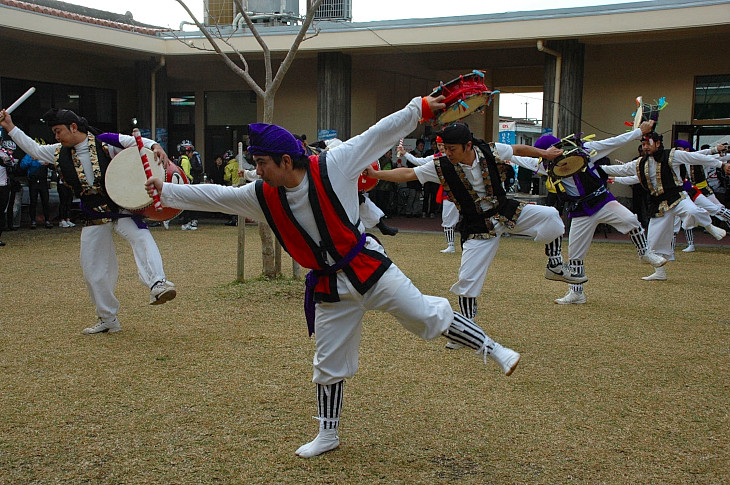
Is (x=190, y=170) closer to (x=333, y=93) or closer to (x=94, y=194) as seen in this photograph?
(x=333, y=93)

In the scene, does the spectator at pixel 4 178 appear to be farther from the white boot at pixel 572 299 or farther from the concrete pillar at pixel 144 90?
the white boot at pixel 572 299

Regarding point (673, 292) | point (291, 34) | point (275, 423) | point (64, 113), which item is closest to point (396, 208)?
point (291, 34)

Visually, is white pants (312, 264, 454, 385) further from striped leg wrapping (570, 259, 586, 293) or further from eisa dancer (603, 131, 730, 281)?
eisa dancer (603, 131, 730, 281)

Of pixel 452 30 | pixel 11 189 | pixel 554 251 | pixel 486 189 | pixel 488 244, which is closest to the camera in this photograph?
pixel 486 189

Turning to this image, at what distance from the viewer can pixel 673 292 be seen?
7977 millimetres

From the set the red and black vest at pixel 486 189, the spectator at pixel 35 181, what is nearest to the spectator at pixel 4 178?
the spectator at pixel 35 181

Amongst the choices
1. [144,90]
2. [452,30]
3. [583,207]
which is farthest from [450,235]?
[144,90]

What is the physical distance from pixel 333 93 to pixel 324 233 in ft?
43.7

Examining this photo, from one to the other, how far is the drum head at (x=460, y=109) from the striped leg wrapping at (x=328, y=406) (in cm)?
149

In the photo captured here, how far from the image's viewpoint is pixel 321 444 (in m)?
3.41

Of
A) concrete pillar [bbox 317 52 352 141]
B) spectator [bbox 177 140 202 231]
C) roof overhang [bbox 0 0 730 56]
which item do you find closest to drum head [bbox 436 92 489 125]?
roof overhang [bbox 0 0 730 56]

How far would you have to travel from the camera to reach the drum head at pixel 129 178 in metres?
4.84

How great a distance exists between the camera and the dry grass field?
327 cm

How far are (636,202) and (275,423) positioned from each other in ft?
40.1
